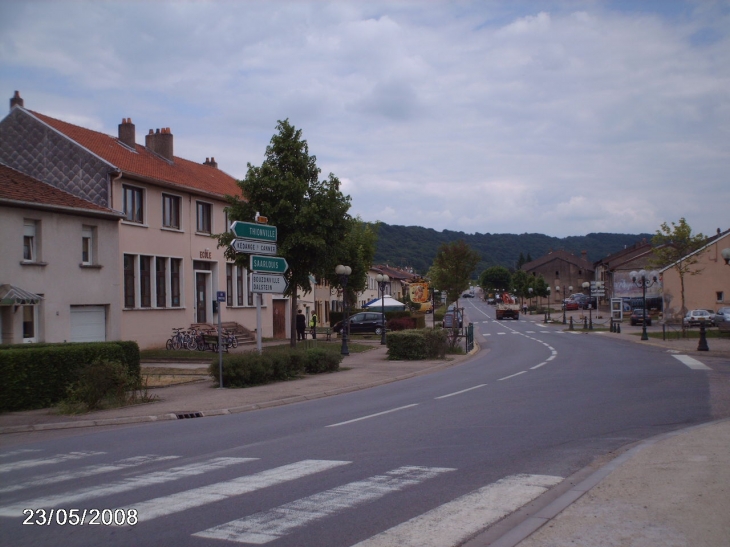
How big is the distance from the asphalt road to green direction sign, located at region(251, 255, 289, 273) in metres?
4.53

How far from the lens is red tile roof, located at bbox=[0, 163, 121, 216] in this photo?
23500mm

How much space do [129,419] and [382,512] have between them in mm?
8541

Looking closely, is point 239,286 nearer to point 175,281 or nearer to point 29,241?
point 175,281

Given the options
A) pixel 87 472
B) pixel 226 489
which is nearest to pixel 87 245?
pixel 87 472

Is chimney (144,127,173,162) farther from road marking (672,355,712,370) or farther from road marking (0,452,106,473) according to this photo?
road marking (0,452,106,473)

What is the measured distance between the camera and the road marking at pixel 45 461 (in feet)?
29.2

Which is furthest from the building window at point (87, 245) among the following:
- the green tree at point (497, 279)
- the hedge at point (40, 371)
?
the green tree at point (497, 279)

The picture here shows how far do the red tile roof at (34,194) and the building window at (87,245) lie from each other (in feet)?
3.08

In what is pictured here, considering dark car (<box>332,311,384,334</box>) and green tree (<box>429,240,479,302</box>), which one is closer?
dark car (<box>332,311,384,334</box>)

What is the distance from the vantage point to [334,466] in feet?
26.8

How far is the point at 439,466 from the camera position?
805 centimetres

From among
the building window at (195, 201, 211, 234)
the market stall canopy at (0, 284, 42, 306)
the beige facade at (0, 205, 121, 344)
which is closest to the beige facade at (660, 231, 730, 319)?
the building window at (195, 201, 211, 234)

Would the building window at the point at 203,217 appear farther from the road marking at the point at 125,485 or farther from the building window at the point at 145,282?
the road marking at the point at 125,485

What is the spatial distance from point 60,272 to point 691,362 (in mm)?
22006
